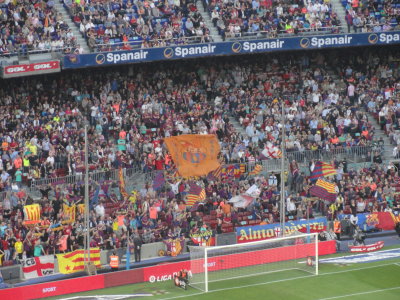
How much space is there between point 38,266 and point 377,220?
14.6 metres

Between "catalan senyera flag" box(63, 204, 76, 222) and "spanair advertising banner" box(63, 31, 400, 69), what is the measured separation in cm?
718

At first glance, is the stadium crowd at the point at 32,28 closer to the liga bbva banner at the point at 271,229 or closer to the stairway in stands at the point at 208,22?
the stairway in stands at the point at 208,22

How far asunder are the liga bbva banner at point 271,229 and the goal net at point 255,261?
239 cm

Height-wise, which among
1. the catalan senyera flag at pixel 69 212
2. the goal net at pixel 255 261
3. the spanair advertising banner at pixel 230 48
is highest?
the spanair advertising banner at pixel 230 48

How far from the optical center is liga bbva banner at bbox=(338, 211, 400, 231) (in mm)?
41250

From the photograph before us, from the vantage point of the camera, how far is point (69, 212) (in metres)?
37.6

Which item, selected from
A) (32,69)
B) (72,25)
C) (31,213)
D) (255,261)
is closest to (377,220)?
(255,261)

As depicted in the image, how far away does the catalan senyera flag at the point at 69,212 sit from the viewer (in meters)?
37.5

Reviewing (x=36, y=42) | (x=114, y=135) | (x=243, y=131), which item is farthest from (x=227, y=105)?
(x=36, y=42)

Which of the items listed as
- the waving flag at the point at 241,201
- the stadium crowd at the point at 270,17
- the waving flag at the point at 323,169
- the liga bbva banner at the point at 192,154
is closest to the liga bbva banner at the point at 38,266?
the liga bbva banner at the point at 192,154

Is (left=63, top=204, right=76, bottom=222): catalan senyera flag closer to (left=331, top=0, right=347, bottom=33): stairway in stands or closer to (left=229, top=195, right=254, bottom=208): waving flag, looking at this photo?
(left=229, top=195, right=254, bottom=208): waving flag

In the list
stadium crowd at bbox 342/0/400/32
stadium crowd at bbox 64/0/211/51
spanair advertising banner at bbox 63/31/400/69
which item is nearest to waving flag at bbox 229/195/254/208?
spanair advertising banner at bbox 63/31/400/69

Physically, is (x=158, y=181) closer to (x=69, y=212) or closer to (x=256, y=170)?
(x=69, y=212)

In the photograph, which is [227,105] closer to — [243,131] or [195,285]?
[243,131]
